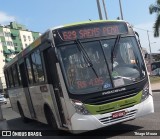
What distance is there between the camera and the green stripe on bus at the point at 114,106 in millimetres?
9695

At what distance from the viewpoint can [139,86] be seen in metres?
10.2

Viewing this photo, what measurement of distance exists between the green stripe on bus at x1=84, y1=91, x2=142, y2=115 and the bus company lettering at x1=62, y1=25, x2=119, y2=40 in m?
1.75

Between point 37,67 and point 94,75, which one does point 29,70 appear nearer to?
point 37,67

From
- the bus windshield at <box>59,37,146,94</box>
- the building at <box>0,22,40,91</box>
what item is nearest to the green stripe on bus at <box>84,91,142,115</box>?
the bus windshield at <box>59,37,146,94</box>

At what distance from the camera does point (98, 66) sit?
398 inches

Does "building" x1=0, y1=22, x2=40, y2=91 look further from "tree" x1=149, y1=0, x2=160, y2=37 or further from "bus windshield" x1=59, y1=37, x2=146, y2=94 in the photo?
"bus windshield" x1=59, y1=37, x2=146, y2=94

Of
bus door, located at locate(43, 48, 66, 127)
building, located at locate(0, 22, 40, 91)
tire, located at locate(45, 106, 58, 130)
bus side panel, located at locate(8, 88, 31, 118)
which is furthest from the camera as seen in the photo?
building, located at locate(0, 22, 40, 91)

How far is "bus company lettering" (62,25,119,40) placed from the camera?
33.7ft

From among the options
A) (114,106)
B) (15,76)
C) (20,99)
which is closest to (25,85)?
(15,76)

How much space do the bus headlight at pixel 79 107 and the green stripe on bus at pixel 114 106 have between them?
0.28ft

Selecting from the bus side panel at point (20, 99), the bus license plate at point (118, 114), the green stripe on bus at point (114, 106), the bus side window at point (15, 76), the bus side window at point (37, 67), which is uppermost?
the bus side window at point (37, 67)

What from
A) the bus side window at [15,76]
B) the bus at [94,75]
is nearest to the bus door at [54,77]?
the bus at [94,75]

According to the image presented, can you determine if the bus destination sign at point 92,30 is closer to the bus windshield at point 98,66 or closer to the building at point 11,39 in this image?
the bus windshield at point 98,66

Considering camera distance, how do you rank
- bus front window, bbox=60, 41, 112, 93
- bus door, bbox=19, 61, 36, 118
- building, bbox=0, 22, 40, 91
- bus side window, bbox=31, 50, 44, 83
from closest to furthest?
bus front window, bbox=60, 41, 112, 93 → bus side window, bbox=31, 50, 44, 83 → bus door, bbox=19, 61, 36, 118 → building, bbox=0, 22, 40, 91
